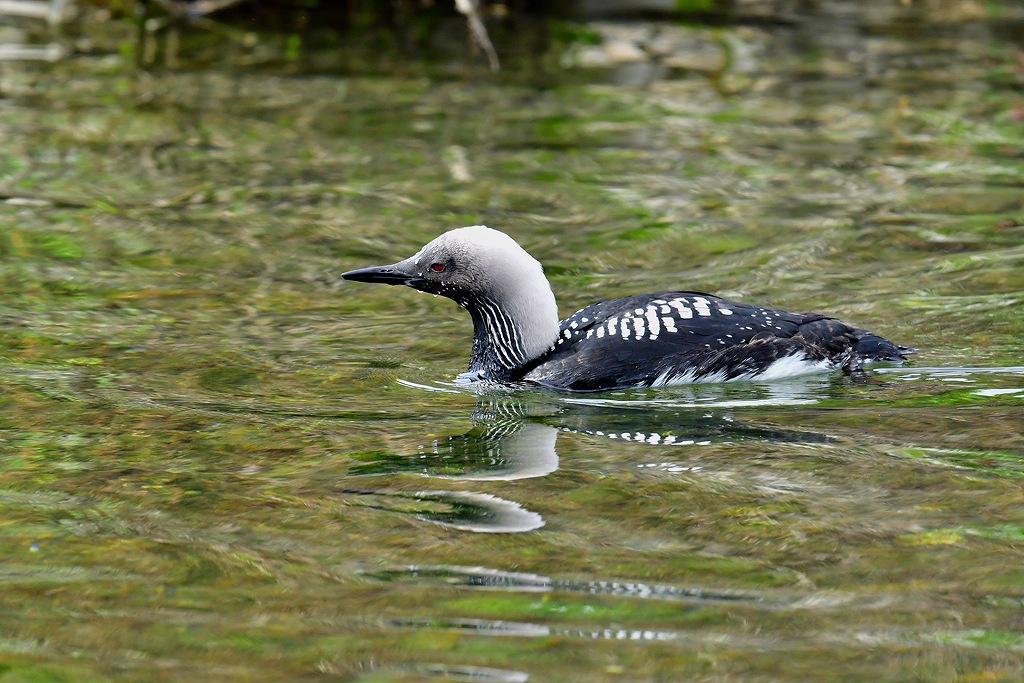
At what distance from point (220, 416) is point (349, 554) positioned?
1671 millimetres

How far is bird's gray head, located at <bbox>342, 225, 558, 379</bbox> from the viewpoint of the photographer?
21.4ft

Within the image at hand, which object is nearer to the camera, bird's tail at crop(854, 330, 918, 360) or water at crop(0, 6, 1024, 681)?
water at crop(0, 6, 1024, 681)

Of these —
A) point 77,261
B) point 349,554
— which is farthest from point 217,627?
point 77,261

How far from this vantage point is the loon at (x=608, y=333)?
20.7 feet

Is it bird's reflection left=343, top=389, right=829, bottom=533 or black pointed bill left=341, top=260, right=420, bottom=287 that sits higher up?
black pointed bill left=341, top=260, right=420, bottom=287

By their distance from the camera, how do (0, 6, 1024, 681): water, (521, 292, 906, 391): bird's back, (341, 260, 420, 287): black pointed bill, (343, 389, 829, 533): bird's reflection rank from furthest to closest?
(341, 260, 420, 287): black pointed bill
(521, 292, 906, 391): bird's back
(343, 389, 829, 533): bird's reflection
(0, 6, 1024, 681): water

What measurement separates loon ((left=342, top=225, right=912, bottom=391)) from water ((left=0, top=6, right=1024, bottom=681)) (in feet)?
0.42

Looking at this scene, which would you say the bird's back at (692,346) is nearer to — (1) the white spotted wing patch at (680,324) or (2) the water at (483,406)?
(1) the white spotted wing patch at (680,324)

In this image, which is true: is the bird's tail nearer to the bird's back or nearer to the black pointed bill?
the bird's back

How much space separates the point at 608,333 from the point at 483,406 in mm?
645

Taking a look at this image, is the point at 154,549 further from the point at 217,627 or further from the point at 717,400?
the point at 717,400

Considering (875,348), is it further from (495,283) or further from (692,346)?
(495,283)

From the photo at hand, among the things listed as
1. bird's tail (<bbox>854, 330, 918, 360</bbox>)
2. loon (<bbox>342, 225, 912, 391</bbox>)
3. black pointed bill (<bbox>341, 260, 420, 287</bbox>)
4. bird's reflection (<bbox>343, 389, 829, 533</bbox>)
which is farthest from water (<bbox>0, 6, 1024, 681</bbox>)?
black pointed bill (<bbox>341, 260, 420, 287</bbox>)

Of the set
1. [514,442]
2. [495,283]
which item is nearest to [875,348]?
[495,283]
